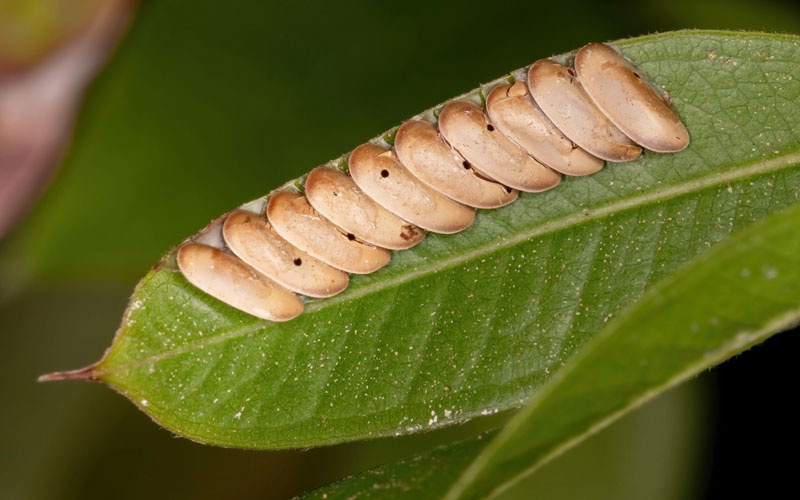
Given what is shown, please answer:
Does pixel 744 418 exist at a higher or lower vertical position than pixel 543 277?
lower

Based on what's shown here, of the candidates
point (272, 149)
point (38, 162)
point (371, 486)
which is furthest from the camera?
point (38, 162)

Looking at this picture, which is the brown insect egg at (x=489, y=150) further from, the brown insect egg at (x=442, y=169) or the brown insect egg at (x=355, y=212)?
the brown insect egg at (x=355, y=212)

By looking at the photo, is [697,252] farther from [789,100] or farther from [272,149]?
[272,149]

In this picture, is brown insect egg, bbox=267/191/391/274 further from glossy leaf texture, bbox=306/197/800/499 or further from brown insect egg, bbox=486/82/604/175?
glossy leaf texture, bbox=306/197/800/499

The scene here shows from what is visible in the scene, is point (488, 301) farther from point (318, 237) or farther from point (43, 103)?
point (43, 103)

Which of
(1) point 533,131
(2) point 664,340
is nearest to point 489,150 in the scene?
(1) point 533,131

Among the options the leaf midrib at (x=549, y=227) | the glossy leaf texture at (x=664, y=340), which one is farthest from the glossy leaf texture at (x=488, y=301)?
the glossy leaf texture at (x=664, y=340)

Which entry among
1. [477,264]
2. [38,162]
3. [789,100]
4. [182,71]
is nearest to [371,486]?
[477,264]
